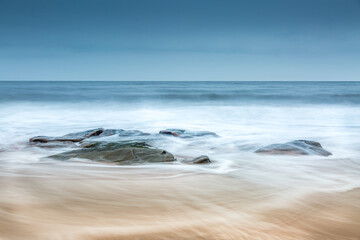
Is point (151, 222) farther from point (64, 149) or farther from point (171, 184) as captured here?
point (64, 149)

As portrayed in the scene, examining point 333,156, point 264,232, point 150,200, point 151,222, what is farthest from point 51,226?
point 333,156

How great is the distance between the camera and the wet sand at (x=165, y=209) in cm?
196

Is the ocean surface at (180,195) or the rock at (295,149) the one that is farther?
the rock at (295,149)

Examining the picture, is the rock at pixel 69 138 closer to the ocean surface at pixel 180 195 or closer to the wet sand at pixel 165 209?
the ocean surface at pixel 180 195

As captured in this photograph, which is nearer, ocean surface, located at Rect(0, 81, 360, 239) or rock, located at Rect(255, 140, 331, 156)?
ocean surface, located at Rect(0, 81, 360, 239)

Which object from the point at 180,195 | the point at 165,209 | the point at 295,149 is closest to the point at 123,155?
the point at 180,195

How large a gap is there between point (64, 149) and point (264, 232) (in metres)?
3.38

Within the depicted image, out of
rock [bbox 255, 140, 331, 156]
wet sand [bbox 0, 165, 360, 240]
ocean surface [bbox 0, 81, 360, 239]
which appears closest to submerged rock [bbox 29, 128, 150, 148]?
ocean surface [bbox 0, 81, 360, 239]

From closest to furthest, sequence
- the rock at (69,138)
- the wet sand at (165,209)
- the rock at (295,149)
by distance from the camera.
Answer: the wet sand at (165,209), the rock at (295,149), the rock at (69,138)

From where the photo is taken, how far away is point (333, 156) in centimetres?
441

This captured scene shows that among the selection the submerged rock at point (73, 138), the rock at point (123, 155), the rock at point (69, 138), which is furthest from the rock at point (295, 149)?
the rock at point (69, 138)

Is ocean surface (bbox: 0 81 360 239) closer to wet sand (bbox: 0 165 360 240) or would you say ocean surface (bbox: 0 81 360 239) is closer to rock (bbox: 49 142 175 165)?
wet sand (bbox: 0 165 360 240)

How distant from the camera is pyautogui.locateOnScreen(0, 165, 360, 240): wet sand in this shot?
1961mm

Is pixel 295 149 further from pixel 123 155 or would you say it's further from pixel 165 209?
pixel 165 209
